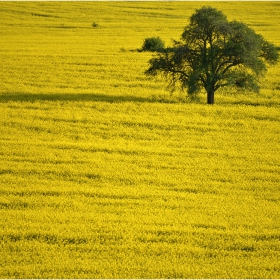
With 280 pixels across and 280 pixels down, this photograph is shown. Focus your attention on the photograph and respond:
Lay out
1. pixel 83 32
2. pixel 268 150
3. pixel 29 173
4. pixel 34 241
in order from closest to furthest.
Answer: pixel 34 241 → pixel 29 173 → pixel 268 150 → pixel 83 32

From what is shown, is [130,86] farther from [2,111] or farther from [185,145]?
[185,145]

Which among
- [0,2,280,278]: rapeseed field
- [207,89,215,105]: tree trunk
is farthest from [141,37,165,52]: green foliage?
[207,89,215,105]: tree trunk

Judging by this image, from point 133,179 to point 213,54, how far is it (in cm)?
1198

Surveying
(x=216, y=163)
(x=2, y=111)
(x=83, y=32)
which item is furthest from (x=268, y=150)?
(x=83, y=32)

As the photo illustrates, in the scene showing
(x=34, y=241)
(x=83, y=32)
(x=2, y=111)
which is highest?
(x=83, y=32)

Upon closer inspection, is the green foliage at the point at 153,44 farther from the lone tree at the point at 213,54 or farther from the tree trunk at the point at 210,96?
the tree trunk at the point at 210,96

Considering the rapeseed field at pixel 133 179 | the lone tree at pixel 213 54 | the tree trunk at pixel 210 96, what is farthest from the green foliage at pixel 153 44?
the tree trunk at pixel 210 96

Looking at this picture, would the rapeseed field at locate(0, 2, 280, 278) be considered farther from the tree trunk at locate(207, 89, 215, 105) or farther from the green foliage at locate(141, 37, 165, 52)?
the green foliage at locate(141, 37, 165, 52)

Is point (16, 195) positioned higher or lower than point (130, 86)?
lower

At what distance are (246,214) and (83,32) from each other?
46179mm

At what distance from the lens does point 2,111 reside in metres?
21.8

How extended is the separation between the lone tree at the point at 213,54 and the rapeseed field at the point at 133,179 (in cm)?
116

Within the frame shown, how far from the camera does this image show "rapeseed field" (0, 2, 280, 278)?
33.1 ft

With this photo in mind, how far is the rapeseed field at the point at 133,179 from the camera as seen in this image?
397 inches
